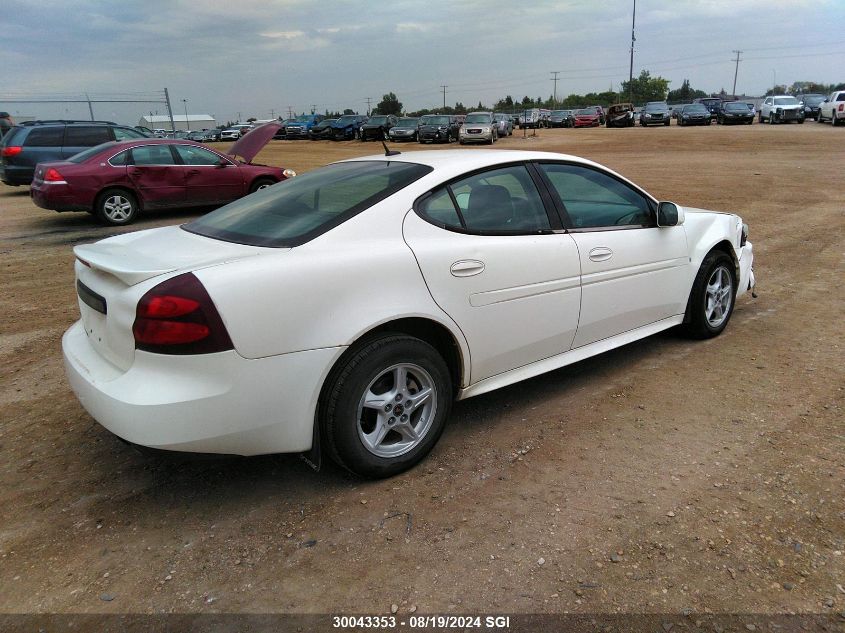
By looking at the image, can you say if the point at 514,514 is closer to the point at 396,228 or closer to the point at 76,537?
the point at 396,228

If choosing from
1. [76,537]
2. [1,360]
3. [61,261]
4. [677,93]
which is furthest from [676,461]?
[677,93]

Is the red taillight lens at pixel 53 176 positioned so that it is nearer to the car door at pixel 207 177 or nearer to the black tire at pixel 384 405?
the car door at pixel 207 177

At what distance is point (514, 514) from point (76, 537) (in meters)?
1.92

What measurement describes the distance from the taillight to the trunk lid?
10 centimetres

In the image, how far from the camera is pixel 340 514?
9.46 ft

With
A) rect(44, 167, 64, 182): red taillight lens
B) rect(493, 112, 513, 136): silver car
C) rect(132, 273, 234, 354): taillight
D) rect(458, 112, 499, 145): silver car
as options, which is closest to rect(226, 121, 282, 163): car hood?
rect(44, 167, 64, 182): red taillight lens

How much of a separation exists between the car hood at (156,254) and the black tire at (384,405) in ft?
2.29

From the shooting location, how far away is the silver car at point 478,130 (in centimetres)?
3288

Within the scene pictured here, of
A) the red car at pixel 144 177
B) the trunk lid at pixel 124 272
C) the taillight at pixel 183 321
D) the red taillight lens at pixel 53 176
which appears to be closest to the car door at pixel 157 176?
the red car at pixel 144 177

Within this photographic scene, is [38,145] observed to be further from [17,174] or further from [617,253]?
[617,253]

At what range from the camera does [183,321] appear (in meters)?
2.56

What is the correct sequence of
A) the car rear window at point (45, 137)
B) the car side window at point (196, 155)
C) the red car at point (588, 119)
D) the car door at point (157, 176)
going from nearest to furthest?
1. the car door at point (157, 176)
2. the car side window at point (196, 155)
3. the car rear window at point (45, 137)
4. the red car at point (588, 119)

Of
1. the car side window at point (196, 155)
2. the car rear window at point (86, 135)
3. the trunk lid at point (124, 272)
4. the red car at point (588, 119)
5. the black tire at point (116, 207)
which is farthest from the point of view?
the red car at point (588, 119)

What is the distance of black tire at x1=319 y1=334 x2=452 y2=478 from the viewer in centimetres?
285
